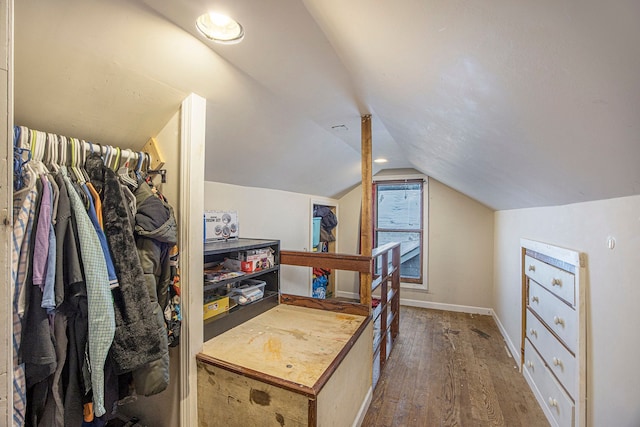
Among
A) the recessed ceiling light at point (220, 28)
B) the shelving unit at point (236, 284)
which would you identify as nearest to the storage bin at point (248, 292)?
the shelving unit at point (236, 284)

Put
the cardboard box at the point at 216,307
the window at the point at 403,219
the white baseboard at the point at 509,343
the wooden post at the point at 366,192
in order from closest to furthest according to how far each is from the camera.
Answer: the cardboard box at the point at 216,307, the wooden post at the point at 366,192, the white baseboard at the point at 509,343, the window at the point at 403,219

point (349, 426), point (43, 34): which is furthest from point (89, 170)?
point (349, 426)

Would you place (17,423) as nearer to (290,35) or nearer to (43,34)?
(43,34)

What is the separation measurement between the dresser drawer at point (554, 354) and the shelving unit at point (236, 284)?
70.4 inches

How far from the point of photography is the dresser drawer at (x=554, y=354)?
1467 mm

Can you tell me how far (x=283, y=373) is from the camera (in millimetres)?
1129

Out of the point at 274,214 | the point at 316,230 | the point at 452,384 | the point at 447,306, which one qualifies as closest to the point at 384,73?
the point at 274,214

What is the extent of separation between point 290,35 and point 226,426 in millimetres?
1709

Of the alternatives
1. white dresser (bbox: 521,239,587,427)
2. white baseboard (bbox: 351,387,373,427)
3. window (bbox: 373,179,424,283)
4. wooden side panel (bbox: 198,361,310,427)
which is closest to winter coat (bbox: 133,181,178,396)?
wooden side panel (bbox: 198,361,310,427)

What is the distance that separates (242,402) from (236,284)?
0.78 metres

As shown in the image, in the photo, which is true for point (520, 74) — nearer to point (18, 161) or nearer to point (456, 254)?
point (18, 161)

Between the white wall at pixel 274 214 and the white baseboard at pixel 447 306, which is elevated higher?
the white wall at pixel 274 214

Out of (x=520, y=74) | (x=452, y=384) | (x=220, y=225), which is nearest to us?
(x=520, y=74)

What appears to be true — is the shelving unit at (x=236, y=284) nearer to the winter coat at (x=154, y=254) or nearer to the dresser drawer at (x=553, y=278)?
the winter coat at (x=154, y=254)
